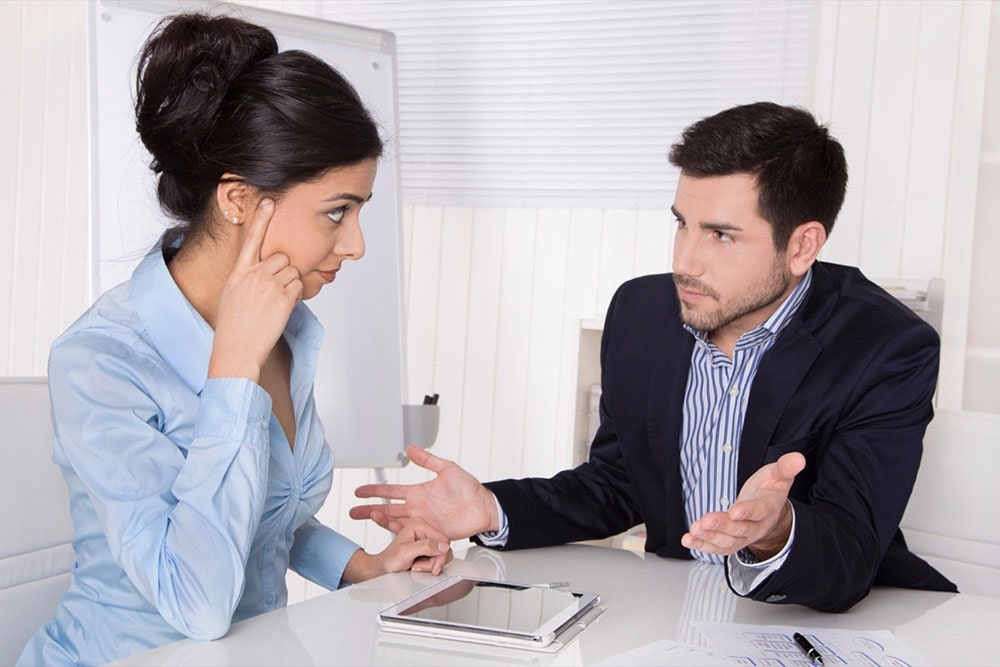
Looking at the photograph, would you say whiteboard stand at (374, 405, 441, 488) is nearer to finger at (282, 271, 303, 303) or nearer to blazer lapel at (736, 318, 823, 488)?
blazer lapel at (736, 318, 823, 488)

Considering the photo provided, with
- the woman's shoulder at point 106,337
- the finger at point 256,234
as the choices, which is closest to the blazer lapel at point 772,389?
the finger at point 256,234

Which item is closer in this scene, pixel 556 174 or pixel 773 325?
pixel 773 325

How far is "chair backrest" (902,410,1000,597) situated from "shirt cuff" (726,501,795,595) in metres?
0.76

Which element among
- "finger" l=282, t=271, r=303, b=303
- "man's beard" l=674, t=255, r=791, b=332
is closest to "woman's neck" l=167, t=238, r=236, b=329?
"finger" l=282, t=271, r=303, b=303

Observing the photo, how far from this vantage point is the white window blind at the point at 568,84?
290cm

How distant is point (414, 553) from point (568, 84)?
2.01 m

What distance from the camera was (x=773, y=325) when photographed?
6.03 feet

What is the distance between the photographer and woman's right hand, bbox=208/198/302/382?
1.26 metres

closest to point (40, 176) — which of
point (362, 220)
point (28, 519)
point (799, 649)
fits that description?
point (362, 220)

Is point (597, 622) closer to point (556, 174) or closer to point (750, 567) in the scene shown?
point (750, 567)

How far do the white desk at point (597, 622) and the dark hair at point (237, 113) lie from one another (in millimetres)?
554

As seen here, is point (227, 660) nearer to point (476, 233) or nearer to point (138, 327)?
point (138, 327)

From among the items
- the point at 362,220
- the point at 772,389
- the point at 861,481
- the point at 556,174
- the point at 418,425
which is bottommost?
the point at 418,425

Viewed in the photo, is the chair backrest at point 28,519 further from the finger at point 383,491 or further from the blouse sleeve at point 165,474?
the finger at point 383,491
